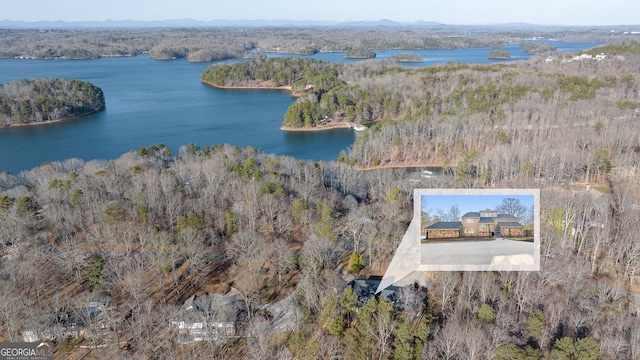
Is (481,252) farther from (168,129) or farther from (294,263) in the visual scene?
(168,129)

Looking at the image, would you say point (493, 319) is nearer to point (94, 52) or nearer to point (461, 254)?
point (461, 254)

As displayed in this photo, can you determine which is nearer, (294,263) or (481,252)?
(481,252)

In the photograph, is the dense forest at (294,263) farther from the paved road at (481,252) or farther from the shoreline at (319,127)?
the shoreline at (319,127)

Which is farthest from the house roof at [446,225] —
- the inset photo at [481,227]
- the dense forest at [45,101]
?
the dense forest at [45,101]

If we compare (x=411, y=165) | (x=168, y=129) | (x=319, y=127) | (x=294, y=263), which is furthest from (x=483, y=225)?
(x=168, y=129)

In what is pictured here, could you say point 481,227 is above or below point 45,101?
below

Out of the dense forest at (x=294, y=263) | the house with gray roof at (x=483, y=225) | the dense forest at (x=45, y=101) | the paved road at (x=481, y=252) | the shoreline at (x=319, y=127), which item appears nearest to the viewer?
the house with gray roof at (x=483, y=225)

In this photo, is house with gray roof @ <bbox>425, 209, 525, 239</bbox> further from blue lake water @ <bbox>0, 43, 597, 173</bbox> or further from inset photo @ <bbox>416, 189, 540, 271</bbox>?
blue lake water @ <bbox>0, 43, 597, 173</bbox>
